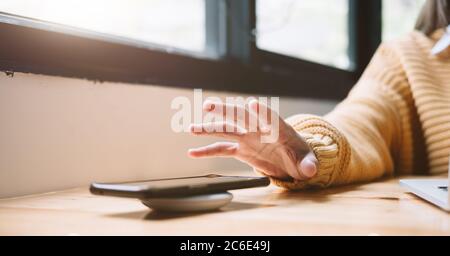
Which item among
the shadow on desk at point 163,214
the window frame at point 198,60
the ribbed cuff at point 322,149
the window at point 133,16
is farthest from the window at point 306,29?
the shadow on desk at point 163,214

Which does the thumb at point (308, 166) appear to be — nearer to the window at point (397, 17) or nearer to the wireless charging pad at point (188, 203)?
the wireless charging pad at point (188, 203)

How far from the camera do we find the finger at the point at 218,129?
67 cm

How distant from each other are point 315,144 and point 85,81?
39cm

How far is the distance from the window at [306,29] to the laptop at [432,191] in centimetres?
73

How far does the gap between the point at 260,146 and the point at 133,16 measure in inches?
19.6

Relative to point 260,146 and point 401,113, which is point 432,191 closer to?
point 260,146

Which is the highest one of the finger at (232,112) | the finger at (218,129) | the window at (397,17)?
the window at (397,17)

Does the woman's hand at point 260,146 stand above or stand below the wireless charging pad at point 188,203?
above

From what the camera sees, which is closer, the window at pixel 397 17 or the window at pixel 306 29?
the window at pixel 306 29

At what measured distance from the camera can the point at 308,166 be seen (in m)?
0.70

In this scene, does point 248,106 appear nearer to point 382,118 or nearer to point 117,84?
point 117,84

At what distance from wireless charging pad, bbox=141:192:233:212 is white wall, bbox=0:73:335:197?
0.92 ft

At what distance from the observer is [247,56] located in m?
1.32
